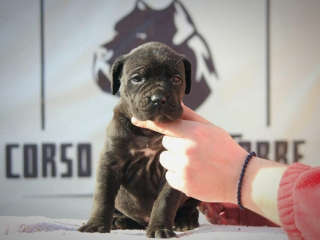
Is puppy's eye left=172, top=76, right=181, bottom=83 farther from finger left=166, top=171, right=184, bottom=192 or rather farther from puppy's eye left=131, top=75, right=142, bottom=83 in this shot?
finger left=166, top=171, right=184, bottom=192

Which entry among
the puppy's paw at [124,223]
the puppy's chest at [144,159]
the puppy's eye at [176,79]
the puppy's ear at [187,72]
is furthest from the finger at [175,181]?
the puppy's paw at [124,223]

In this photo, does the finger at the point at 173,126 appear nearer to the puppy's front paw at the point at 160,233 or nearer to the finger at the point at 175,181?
the finger at the point at 175,181

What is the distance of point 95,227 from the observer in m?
1.75

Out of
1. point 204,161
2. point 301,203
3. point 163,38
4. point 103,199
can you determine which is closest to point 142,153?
point 103,199

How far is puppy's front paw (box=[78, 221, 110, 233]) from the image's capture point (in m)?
1.74

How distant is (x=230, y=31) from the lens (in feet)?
12.1

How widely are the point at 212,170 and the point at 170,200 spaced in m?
0.49

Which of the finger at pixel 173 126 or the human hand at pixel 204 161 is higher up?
the finger at pixel 173 126

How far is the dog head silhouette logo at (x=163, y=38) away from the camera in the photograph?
364cm

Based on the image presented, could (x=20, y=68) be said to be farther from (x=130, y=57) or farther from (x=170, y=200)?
(x=170, y=200)

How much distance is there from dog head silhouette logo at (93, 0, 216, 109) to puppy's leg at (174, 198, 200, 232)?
1.60m

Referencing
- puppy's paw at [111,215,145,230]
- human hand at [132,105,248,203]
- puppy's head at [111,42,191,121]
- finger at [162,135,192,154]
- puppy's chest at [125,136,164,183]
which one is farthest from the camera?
puppy's paw at [111,215,145,230]

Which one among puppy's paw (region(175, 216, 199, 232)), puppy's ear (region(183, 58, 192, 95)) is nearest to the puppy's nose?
puppy's ear (region(183, 58, 192, 95))

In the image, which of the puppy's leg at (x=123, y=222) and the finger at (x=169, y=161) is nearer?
the finger at (x=169, y=161)
